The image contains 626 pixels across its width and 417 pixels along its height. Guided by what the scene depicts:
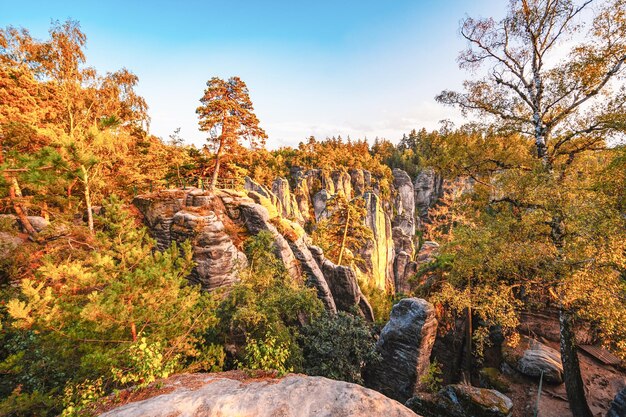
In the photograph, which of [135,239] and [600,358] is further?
[600,358]

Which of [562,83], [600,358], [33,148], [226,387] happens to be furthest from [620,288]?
[33,148]

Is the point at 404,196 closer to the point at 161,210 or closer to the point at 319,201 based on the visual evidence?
the point at 319,201

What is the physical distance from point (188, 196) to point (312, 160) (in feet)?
146

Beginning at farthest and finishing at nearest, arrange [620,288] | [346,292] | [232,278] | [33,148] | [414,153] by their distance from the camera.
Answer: [414,153], [346,292], [232,278], [33,148], [620,288]

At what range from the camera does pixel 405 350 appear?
11289 mm

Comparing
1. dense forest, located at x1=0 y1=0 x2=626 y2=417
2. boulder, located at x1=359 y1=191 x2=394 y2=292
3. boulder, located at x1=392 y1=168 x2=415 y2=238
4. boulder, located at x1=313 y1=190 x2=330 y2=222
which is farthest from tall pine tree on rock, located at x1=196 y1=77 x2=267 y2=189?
boulder, located at x1=392 y1=168 x2=415 y2=238

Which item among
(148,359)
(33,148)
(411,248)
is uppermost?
(33,148)

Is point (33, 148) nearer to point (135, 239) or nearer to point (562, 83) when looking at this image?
Result: point (135, 239)

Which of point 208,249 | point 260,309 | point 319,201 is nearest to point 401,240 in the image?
point 319,201

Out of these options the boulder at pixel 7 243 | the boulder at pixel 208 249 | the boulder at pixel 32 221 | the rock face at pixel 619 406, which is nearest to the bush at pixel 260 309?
the boulder at pixel 208 249

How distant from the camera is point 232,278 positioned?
42.0 ft

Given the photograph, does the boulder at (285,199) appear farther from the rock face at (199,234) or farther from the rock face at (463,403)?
the rock face at (463,403)

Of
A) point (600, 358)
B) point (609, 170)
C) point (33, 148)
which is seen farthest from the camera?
point (33, 148)

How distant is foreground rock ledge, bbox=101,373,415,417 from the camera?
3.83 meters
